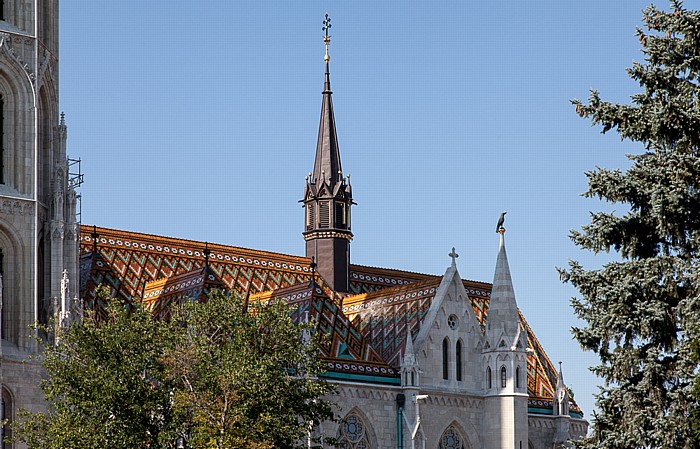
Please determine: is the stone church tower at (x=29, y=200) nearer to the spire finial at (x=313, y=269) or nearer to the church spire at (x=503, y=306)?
the spire finial at (x=313, y=269)

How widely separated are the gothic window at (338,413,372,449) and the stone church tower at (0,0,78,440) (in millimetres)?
11897

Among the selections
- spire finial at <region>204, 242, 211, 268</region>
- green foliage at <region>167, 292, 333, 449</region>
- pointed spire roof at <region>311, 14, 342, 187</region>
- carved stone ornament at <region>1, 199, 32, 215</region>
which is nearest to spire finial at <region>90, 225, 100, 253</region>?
spire finial at <region>204, 242, 211, 268</region>

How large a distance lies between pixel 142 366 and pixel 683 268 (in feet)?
53.5

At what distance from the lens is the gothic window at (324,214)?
2709 inches

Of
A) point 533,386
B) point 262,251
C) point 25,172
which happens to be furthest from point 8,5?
point 533,386

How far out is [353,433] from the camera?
5656cm

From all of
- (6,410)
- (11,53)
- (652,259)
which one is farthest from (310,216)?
(652,259)

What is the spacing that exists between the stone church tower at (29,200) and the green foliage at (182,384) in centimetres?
951

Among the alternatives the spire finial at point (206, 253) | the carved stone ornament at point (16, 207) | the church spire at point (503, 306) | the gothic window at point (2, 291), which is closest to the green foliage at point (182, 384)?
the gothic window at point (2, 291)

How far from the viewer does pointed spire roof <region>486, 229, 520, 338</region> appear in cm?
6097

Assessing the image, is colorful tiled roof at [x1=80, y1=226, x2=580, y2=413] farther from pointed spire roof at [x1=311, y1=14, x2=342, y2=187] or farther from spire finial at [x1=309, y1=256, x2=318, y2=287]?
pointed spire roof at [x1=311, y1=14, x2=342, y2=187]

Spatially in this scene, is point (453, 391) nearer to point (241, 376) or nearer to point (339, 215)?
point (339, 215)

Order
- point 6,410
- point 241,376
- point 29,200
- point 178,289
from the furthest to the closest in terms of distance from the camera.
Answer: point 178,289 → point 29,200 → point 6,410 → point 241,376

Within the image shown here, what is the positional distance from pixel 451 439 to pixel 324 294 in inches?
306
